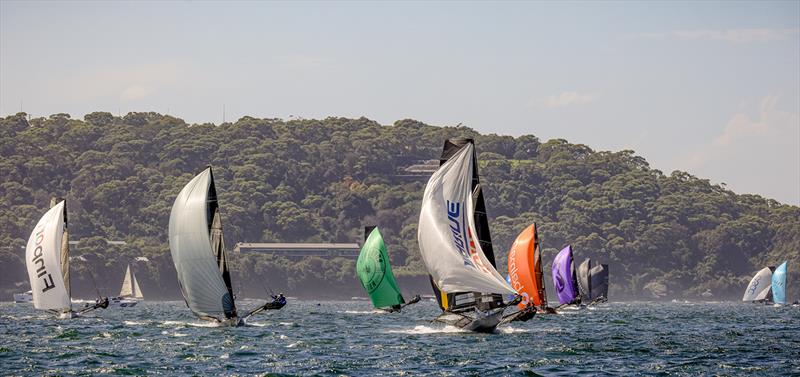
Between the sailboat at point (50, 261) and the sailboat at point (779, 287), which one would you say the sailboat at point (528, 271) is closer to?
the sailboat at point (50, 261)

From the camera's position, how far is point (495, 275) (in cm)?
5378

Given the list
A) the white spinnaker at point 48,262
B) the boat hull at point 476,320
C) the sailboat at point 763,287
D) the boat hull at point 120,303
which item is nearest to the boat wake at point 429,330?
the boat hull at point 476,320

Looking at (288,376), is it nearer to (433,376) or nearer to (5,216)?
(433,376)

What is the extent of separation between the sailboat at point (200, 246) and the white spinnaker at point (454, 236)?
967 cm

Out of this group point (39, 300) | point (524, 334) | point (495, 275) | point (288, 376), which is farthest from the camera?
point (39, 300)

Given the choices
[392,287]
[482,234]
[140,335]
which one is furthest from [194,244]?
[392,287]

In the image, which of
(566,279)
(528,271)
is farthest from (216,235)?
(566,279)

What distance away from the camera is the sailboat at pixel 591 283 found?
348 ft

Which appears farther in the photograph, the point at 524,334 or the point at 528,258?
the point at 528,258

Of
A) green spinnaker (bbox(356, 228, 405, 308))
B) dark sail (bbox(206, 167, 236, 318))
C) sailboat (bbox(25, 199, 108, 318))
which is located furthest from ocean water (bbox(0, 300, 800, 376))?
green spinnaker (bbox(356, 228, 405, 308))

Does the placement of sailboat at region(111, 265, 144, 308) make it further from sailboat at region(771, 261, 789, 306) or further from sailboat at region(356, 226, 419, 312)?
sailboat at region(771, 261, 789, 306)

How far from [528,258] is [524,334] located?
1292 centimetres

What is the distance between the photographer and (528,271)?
229 feet

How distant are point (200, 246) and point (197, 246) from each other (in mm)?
141
